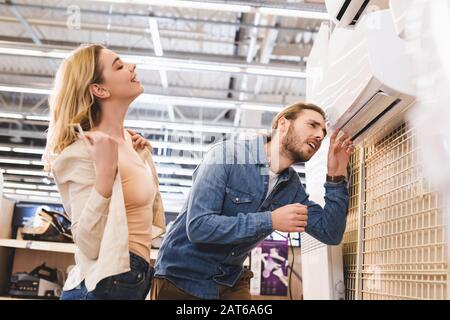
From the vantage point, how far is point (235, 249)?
0.96 meters

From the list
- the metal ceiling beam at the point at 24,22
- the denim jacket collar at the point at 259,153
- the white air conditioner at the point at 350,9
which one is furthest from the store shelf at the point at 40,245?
the white air conditioner at the point at 350,9

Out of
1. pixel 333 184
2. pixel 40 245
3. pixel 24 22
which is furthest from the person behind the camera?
pixel 40 245

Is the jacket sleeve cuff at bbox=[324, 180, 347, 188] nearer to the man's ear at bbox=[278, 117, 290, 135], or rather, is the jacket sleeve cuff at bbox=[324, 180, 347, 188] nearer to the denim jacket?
the denim jacket

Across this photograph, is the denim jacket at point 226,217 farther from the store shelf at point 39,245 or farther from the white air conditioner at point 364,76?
the store shelf at point 39,245

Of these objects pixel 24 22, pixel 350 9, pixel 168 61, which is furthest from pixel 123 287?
pixel 168 61

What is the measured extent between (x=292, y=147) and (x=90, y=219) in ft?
1.33

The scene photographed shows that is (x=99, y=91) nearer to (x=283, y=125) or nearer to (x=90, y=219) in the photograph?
(x=90, y=219)

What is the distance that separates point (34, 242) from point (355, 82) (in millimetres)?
1499

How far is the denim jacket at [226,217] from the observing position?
3.01ft

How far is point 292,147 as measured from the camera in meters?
0.96

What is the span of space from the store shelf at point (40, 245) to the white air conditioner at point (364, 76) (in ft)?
3.72

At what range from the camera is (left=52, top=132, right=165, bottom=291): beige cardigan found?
2.44 ft

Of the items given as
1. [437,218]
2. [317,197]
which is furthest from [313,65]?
[437,218]

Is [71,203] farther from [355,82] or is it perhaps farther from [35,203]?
[35,203]
